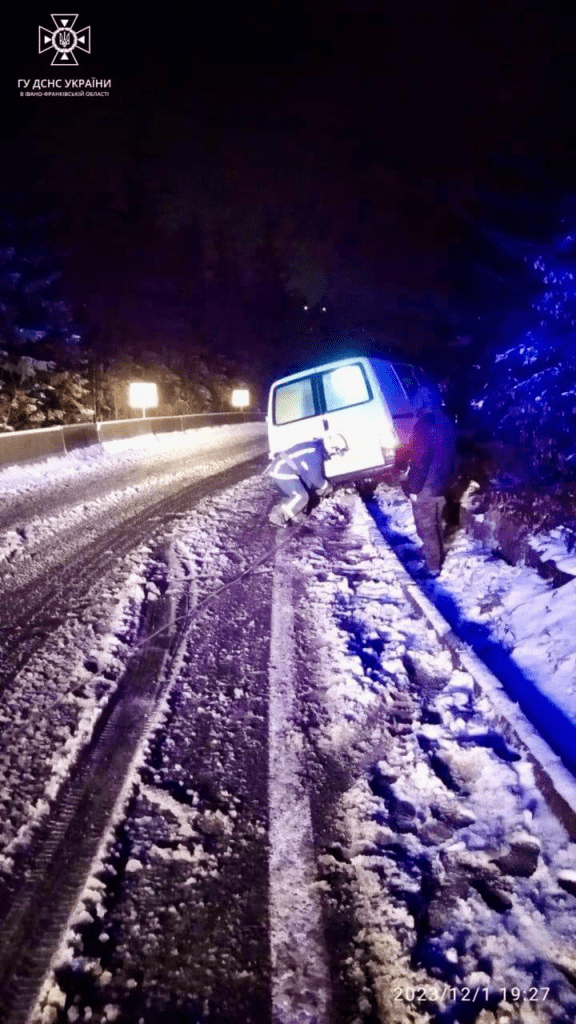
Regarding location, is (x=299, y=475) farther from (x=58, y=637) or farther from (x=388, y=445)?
(x=58, y=637)

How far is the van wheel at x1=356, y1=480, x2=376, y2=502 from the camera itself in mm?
10469

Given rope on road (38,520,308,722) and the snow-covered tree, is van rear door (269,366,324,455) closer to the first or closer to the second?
rope on road (38,520,308,722)

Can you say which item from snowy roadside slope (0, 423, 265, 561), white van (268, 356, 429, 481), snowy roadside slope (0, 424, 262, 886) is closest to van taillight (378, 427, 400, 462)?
white van (268, 356, 429, 481)

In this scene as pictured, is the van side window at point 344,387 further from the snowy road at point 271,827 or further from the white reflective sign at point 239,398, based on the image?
the white reflective sign at point 239,398

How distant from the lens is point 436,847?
2658 mm

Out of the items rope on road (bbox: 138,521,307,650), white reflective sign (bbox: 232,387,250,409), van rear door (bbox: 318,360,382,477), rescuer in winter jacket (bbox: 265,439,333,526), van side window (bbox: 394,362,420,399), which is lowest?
rope on road (bbox: 138,521,307,650)

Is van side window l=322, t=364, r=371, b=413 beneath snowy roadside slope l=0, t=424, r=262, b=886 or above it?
above

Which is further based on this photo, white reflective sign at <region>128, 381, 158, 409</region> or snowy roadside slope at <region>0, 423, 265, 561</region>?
white reflective sign at <region>128, 381, 158, 409</region>

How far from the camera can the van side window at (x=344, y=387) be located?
7.98 m

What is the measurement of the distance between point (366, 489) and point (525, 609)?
5517 millimetres

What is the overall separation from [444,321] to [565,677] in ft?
25.7

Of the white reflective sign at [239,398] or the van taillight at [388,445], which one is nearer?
the van taillight at [388,445]

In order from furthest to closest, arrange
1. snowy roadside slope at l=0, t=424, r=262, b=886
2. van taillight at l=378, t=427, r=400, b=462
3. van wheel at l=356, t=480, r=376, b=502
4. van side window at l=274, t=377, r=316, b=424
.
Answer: van wheel at l=356, t=480, r=376, b=502
van side window at l=274, t=377, r=316, b=424
van taillight at l=378, t=427, r=400, b=462
snowy roadside slope at l=0, t=424, r=262, b=886

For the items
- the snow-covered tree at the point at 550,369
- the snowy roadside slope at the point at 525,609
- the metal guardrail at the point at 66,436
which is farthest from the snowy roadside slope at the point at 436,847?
the metal guardrail at the point at 66,436
